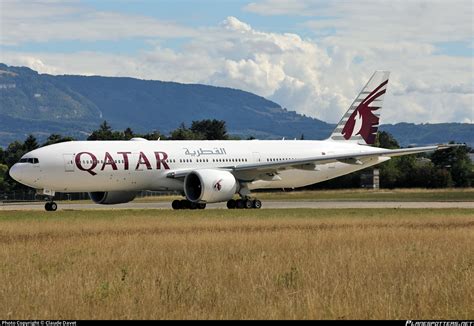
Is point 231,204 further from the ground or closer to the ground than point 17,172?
closer to the ground

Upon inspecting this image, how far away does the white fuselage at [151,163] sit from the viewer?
51906mm

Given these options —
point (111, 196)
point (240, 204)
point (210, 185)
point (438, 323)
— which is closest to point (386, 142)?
point (240, 204)

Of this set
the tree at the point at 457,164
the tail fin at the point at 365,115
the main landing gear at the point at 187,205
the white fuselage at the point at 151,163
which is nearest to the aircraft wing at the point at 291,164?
the white fuselage at the point at 151,163

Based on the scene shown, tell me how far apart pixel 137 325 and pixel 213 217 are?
29.6 metres

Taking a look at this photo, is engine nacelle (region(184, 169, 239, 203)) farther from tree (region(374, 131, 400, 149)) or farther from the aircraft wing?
tree (region(374, 131, 400, 149))

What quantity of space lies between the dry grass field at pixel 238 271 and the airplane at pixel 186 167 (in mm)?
14751

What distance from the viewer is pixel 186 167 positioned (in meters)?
55.8

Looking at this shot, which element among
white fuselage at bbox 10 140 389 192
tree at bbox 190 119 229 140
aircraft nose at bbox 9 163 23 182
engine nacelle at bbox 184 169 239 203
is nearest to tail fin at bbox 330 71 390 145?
white fuselage at bbox 10 140 389 192

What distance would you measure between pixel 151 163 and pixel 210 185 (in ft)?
13.1

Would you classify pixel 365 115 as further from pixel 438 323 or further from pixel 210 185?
pixel 438 323

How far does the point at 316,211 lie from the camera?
164 ft

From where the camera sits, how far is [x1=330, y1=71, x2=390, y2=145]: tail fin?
213 feet

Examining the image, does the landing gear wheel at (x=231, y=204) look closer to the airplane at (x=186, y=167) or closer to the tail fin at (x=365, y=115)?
the airplane at (x=186, y=167)

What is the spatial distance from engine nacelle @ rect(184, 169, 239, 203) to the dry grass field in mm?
14947
